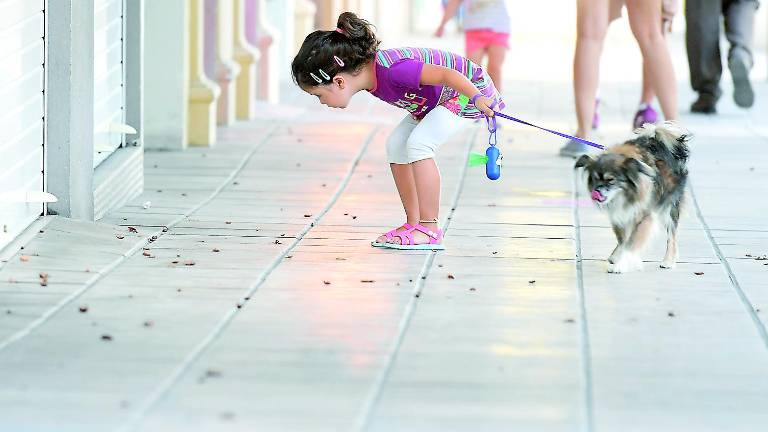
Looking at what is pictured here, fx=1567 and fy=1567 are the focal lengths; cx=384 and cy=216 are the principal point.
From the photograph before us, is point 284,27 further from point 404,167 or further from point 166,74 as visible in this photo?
point 404,167

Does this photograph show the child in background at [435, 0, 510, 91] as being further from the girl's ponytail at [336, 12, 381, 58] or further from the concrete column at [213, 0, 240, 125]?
the girl's ponytail at [336, 12, 381, 58]

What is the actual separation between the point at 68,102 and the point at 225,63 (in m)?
4.11

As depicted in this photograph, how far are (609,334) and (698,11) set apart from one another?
7257mm

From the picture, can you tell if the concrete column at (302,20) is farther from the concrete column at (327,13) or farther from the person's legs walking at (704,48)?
the person's legs walking at (704,48)

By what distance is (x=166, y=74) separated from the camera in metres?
9.48

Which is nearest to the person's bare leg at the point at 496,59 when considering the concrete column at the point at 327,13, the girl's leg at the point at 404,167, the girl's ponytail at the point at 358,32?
the girl's leg at the point at 404,167

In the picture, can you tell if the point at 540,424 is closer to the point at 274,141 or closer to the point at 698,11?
the point at 274,141

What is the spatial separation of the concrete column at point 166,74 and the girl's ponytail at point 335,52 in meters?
3.27

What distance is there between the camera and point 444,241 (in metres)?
6.67

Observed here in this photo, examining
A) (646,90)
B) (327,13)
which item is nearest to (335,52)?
(646,90)

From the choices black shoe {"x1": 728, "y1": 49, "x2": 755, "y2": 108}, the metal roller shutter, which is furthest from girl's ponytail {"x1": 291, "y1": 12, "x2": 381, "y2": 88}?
black shoe {"x1": 728, "y1": 49, "x2": 755, "y2": 108}

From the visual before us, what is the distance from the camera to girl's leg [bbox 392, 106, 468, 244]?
6.41 meters

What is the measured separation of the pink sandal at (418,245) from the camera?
647cm

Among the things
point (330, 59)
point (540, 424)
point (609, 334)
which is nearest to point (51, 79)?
point (330, 59)
